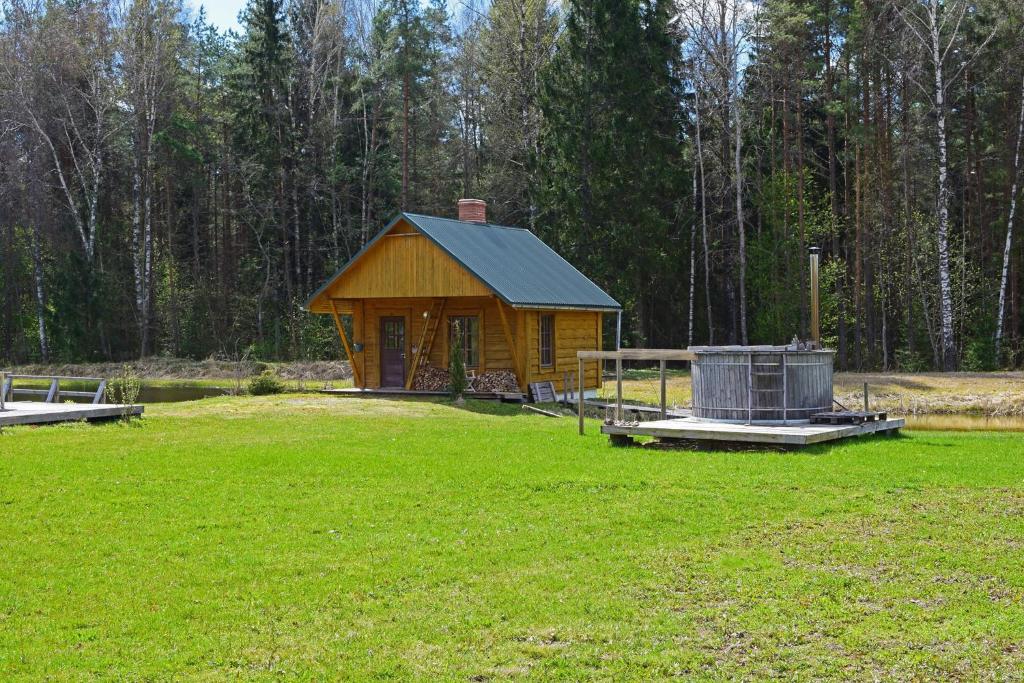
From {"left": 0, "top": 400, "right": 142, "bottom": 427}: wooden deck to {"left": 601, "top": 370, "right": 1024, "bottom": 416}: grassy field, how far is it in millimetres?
11746

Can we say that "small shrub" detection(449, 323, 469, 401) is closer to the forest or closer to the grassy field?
the grassy field

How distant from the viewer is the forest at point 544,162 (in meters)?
32.9

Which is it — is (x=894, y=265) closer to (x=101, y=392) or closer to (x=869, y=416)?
(x=869, y=416)

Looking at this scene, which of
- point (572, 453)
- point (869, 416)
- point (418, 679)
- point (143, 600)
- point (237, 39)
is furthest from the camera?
point (237, 39)

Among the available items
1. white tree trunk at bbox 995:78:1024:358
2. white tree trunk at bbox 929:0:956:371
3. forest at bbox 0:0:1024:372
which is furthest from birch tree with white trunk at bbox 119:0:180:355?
white tree trunk at bbox 995:78:1024:358

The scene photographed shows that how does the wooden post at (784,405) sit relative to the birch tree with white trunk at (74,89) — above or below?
below

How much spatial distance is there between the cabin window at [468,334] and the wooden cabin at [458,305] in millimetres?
25

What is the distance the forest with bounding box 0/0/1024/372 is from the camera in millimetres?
32938

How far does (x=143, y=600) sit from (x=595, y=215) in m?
29.8

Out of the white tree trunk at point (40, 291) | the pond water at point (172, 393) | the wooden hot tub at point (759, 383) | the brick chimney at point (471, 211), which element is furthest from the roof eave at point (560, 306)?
the white tree trunk at point (40, 291)

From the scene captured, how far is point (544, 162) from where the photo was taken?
3656 cm

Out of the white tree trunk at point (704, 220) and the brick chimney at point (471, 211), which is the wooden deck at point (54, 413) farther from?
the white tree trunk at point (704, 220)

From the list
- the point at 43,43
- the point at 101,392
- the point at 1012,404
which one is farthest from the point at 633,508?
the point at 43,43

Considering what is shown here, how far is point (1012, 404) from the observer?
2256cm
